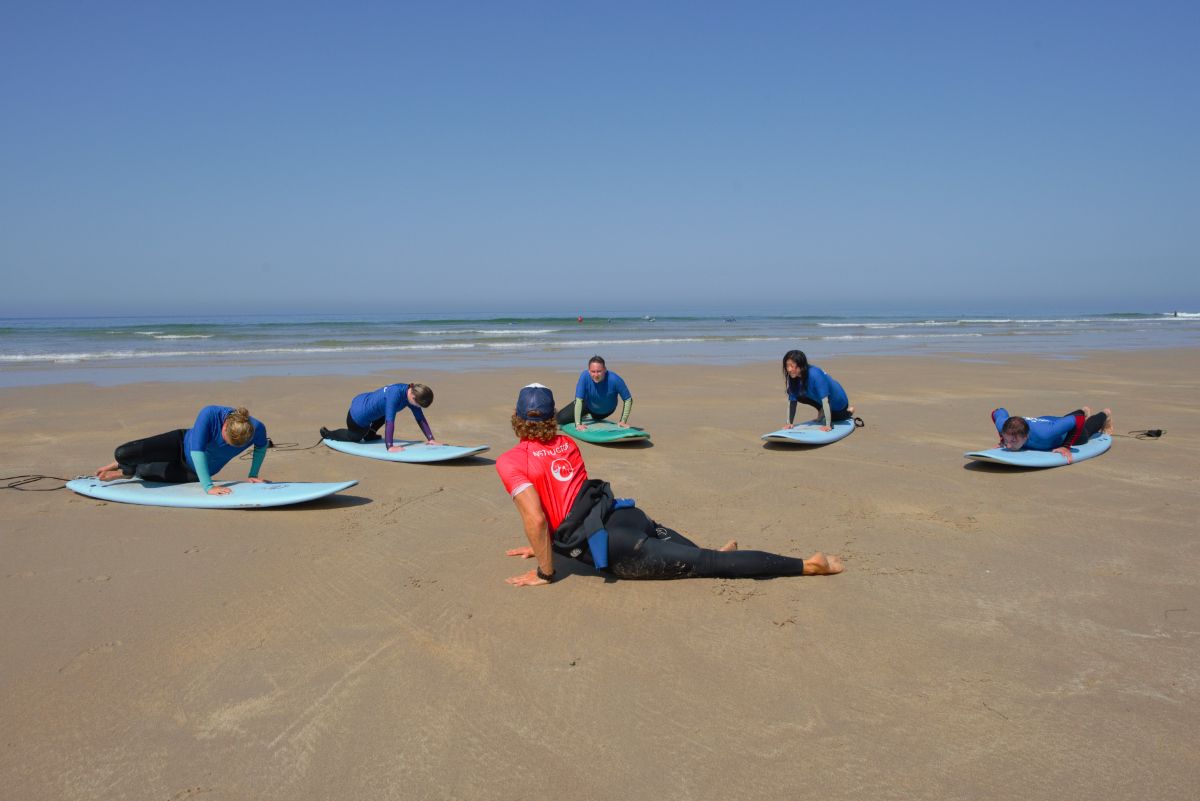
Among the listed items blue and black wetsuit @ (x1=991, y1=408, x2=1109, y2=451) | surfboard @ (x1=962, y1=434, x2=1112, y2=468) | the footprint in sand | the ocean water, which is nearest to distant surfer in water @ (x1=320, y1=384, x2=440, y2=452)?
the footprint in sand

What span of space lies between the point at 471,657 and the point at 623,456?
513cm

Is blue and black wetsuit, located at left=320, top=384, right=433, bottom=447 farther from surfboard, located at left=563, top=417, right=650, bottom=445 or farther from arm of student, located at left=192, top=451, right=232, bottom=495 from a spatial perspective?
arm of student, located at left=192, top=451, right=232, bottom=495

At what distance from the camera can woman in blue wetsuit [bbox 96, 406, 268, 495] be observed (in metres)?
6.31

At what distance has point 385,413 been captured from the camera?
28.4ft

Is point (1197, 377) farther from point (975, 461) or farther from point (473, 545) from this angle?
point (473, 545)

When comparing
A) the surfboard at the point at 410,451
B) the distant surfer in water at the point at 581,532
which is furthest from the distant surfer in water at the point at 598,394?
the distant surfer in water at the point at 581,532

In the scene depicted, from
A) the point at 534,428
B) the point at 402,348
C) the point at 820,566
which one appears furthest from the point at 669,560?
the point at 402,348

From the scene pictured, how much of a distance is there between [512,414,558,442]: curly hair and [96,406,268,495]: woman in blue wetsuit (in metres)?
2.94

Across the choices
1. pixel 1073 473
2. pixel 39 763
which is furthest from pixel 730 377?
pixel 39 763

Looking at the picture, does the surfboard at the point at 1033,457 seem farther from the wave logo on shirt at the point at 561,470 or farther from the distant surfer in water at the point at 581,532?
the wave logo on shirt at the point at 561,470

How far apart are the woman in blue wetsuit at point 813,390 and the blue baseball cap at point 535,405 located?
18.8ft

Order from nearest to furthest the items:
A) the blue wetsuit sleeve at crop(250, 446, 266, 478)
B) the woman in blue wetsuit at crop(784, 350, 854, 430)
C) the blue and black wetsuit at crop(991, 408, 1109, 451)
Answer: the blue wetsuit sleeve at crop(250, 446, 266, 478) < the blue and black wetsuit at crop(991, 408, 1109, 451) < the woman in blue wetsuit at crop(784, 350, 854, 430)

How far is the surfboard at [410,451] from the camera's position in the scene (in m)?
8.20

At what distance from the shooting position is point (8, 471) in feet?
25.6
